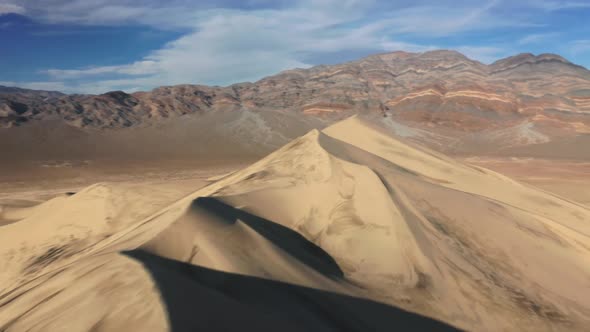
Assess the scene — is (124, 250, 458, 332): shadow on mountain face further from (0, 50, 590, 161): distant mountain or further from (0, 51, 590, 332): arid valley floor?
(0, 50, 590, 161): distant mountain

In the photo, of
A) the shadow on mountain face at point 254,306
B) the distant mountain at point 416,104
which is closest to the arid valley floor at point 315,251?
the shadow on mountain face at point 254,306

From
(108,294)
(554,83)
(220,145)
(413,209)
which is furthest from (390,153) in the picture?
(554,83)

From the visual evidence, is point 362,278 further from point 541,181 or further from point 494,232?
point 541,181

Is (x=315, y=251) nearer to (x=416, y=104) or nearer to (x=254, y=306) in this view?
(x=254, y=306)

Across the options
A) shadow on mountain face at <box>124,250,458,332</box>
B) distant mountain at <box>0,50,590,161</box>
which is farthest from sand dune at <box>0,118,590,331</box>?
distant mountain at <box>0,50,590,161</box>

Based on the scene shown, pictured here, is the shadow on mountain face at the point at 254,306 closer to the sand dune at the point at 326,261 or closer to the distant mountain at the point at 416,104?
the sand dune at the point at 326,261
